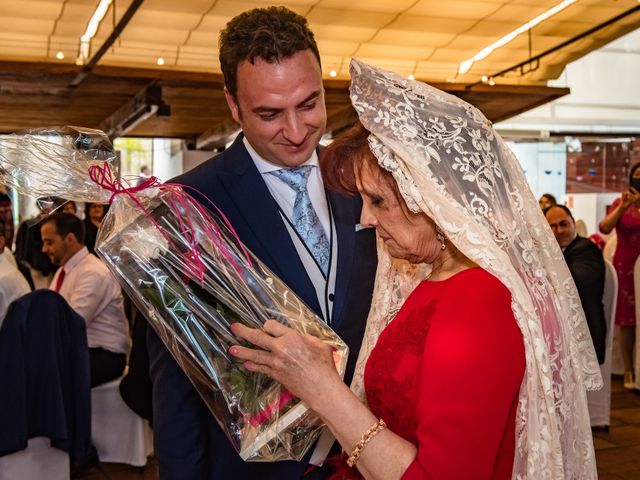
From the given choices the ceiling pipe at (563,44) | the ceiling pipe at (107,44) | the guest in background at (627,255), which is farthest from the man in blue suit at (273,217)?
the ceiling pipe at (563,44)

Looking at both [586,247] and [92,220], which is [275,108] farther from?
[92,220]

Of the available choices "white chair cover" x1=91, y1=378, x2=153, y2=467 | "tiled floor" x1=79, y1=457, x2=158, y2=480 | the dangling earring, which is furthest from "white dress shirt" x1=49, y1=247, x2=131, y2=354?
the dangling earring

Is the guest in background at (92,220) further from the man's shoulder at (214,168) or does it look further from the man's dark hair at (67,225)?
the man's shoulder at (214,168)

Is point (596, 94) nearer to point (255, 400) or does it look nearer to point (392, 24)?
point (392, 24)

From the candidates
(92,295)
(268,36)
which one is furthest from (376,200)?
(92,295)

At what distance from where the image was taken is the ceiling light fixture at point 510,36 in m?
8.84

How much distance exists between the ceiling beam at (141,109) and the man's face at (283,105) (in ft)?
20.4

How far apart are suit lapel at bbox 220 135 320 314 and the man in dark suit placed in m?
3.25

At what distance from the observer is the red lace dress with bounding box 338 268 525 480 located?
1.41 m

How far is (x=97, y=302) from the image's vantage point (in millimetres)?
5000

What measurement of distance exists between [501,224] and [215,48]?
26.0ft

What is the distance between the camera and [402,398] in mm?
1590

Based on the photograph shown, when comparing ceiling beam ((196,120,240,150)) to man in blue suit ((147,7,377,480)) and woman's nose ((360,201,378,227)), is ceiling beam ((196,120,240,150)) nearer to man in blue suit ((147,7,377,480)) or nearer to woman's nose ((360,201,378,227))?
man in blue suit ((147,7,377,480))

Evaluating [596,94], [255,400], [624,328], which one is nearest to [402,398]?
[255,400]
